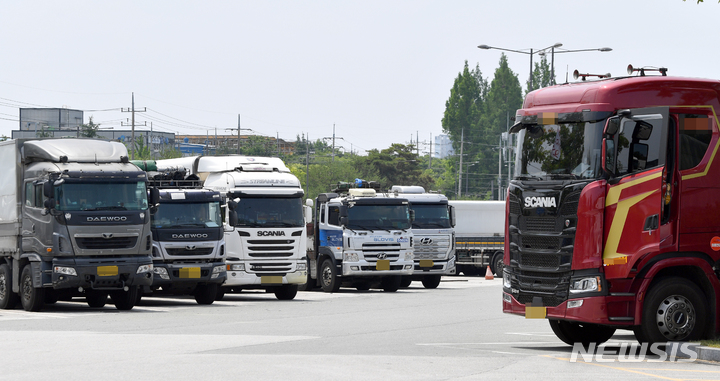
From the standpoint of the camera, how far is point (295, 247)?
25.3 metres

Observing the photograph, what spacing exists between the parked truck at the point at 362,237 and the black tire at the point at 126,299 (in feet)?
26.4

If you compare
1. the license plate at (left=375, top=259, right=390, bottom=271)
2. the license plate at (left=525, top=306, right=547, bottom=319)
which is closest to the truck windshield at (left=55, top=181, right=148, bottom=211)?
the license plate at (left=375, top=259, right=390, bottom=271)

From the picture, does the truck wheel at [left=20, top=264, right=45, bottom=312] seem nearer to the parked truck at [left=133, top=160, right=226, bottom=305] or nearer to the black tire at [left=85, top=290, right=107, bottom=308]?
the black tire at [left=85, top=290, right=107, bottom=308]

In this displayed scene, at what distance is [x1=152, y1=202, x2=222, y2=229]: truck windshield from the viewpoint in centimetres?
2328

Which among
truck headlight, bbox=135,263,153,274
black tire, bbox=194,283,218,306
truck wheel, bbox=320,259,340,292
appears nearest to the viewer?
truck headlight, bbox=135,263,153,274

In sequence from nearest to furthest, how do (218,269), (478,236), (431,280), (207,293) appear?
(218,269), (207,293), (431,280), (478,236)

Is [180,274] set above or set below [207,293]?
above

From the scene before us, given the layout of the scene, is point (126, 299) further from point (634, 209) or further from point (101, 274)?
point (634, 209)

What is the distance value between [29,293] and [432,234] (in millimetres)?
13924

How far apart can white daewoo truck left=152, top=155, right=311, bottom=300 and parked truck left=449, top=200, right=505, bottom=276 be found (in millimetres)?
21833

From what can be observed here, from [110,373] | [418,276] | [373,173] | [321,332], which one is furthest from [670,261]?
[373,173]

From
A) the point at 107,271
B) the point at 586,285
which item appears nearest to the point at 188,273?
the point at 107,271

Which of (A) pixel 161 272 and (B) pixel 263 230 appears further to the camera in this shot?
(B) pixel 263 230

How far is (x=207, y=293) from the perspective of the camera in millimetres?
23812
